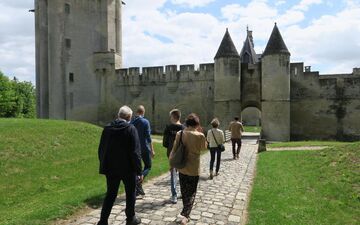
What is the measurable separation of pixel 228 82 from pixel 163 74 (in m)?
7.56

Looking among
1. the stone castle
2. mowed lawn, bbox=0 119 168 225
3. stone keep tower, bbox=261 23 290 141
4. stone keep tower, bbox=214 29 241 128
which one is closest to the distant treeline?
the stone castle

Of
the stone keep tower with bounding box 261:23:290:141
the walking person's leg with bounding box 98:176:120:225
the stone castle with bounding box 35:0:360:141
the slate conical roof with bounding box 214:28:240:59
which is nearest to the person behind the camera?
the walking person's leg with bounding box 98:176:120:225

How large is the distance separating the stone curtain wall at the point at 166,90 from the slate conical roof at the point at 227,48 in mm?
2449

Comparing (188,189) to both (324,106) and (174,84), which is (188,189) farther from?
(174,84)

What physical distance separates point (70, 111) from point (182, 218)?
1308 inches

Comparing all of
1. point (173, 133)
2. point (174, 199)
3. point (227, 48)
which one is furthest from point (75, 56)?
point (174, 199)

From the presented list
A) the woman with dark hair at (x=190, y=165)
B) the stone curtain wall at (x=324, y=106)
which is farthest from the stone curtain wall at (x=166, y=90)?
the woman with dark hair at (x=190, y=165)

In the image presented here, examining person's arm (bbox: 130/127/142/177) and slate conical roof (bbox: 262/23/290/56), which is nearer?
person's arm (bbox: 130/127/142/177)

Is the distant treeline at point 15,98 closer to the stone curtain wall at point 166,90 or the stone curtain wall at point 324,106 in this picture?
the stone curtain wall at point 166,90

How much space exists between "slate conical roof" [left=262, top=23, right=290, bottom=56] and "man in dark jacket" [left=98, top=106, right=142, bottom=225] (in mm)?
25327

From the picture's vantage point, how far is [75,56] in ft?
123

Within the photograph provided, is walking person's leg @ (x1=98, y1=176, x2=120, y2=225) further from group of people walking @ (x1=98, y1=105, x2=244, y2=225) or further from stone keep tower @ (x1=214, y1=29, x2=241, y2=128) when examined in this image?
stone keep tower @ (x1=214, y1=29, x2=241, y2=128)

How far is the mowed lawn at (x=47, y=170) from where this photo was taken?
778 cm

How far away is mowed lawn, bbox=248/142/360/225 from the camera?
693cm
